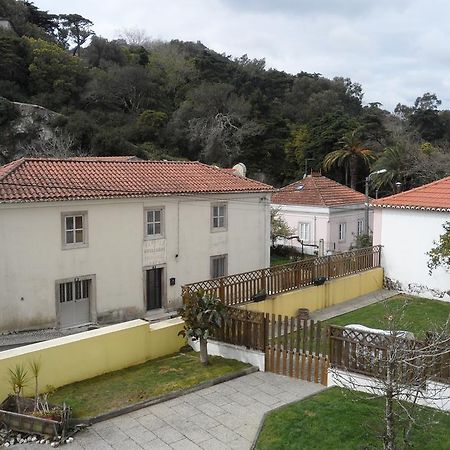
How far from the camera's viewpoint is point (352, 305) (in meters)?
17.8

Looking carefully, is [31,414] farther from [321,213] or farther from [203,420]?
[321,213]

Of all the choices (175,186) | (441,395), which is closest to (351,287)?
(175,186)

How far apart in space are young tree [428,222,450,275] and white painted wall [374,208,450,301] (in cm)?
32

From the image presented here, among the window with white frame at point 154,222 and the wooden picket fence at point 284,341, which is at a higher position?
the window with white frame at point 154,222

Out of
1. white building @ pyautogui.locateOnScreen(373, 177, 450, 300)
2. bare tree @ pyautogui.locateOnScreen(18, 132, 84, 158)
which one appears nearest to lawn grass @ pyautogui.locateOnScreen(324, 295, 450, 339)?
white building @ pyautogui.locateOnScreen(373, 177, 450, 300)

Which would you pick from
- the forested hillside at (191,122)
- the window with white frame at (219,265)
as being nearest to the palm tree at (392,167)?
the forested hillside at (191,122)

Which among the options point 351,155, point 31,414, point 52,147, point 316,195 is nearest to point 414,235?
point 316,195

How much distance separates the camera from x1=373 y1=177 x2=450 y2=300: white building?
1853 cm

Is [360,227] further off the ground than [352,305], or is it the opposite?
[360,227]

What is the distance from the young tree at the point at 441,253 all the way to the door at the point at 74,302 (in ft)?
38.3

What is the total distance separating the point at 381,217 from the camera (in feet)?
66.6

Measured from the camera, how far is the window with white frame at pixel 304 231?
31.2m

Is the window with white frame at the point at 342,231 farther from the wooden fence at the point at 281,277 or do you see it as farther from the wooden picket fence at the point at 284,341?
the wooden picket fence at the point at 284,341

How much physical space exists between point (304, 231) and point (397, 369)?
24718mm
